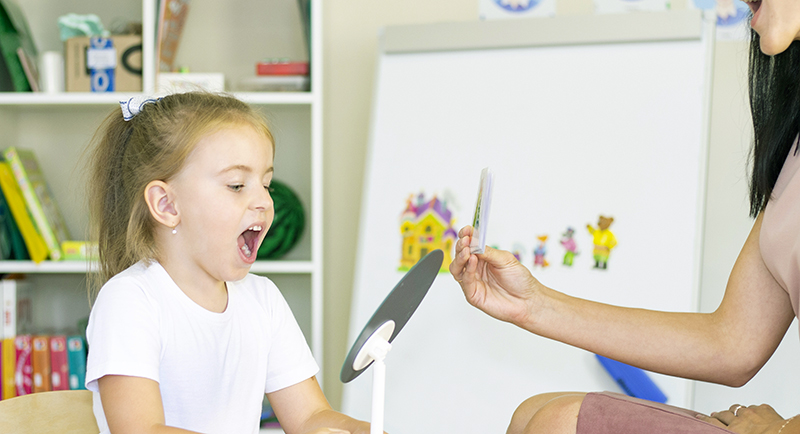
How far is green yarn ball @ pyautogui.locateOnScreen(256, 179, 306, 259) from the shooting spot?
69.4 inches

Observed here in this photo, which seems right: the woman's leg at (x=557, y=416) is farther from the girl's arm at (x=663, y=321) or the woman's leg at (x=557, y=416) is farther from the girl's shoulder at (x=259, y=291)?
the girl's shoulder at (x=259, y=291)

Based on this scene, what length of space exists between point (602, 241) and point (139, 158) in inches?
39.5

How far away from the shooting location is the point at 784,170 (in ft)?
3.07

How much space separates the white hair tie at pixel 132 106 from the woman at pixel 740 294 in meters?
0.50

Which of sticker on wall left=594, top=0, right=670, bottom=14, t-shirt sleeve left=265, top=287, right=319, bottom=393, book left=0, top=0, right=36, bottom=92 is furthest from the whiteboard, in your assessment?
book left=0, top=0, right=36, bottom=92

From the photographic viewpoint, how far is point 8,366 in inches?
66.6

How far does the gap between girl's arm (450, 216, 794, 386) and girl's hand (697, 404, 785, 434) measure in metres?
0.13

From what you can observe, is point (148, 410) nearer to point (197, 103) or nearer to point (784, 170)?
point (197, 103)

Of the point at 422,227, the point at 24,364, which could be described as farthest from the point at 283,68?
the point at 24,364

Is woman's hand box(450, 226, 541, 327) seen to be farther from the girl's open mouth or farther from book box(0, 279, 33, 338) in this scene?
book box(0, 279, 33, 338)

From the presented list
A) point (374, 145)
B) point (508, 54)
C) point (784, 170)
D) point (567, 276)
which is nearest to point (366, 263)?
point (374, 145)

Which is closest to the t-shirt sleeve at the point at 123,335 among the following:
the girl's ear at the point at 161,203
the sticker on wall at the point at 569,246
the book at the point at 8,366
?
the girl's ear at the point at 161,203

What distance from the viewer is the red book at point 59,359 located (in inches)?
66.6

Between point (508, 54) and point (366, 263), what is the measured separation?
0.62 m
